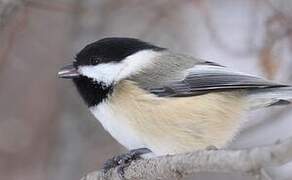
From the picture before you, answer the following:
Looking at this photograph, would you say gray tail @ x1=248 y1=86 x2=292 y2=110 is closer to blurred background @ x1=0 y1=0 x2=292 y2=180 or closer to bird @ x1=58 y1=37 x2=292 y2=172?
bird @ x1=58 y1=37 x2=292 y2=172

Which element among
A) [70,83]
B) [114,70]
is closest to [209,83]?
[114,70]

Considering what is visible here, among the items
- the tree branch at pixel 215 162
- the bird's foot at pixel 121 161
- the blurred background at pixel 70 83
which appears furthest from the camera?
the blurred background at pixel 70 83

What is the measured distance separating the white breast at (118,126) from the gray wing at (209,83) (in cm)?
16

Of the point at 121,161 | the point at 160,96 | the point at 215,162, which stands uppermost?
the point at 215,162

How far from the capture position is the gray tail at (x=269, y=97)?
234 cm

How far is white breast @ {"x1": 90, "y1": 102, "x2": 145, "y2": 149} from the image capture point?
2260mm

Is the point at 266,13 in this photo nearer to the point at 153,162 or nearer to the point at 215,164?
the point at 153,162

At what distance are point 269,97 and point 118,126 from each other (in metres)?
0.53

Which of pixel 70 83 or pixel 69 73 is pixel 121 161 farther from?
pixel 70 83

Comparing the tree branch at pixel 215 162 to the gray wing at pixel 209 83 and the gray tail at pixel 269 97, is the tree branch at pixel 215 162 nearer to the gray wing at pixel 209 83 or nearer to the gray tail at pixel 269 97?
the gray wing at pixel 209 83

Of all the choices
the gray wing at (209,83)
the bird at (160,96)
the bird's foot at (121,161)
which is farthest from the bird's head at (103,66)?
the bird's foot at (121,161)

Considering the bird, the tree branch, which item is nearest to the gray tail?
the bird

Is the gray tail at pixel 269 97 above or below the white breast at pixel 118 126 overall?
above

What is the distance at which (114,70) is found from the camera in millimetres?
2365
